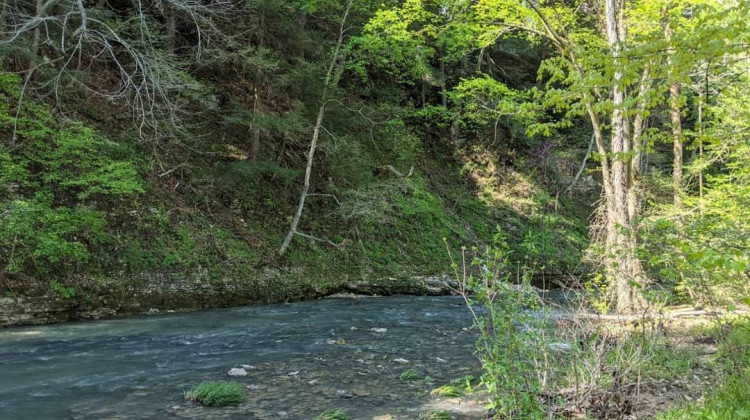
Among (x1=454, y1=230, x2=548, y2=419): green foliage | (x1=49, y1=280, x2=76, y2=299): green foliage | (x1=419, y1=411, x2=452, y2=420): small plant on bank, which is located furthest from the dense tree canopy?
(x1=419, y1=411, x2=452, y2=420): small plant on bank

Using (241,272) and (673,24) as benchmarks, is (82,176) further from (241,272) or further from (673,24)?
(673,24)

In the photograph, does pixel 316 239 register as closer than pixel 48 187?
No

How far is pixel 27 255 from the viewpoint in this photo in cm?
963

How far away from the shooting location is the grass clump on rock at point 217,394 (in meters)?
5.13

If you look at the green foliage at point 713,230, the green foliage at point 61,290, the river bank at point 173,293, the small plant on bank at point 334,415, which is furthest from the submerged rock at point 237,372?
the green foliage at point 61,290

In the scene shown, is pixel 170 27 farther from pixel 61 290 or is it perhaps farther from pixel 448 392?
pixel 448 392

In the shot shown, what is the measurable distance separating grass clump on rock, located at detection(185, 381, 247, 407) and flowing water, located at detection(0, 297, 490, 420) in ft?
0.40

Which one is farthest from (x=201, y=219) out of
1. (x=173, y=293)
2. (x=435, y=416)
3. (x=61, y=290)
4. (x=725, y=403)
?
(x=725, y=403)

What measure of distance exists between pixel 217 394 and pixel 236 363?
175cm

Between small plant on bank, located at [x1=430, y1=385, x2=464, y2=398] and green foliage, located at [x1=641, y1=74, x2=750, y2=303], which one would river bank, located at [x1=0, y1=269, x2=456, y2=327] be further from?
green foliage, located at [x1=641, y1=74, x2=750, y2=303]

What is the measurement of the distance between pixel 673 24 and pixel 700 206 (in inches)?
173

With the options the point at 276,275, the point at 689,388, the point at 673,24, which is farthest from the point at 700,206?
the point at 276,275

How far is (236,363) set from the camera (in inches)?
271

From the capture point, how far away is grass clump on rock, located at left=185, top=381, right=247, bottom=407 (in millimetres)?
5129
